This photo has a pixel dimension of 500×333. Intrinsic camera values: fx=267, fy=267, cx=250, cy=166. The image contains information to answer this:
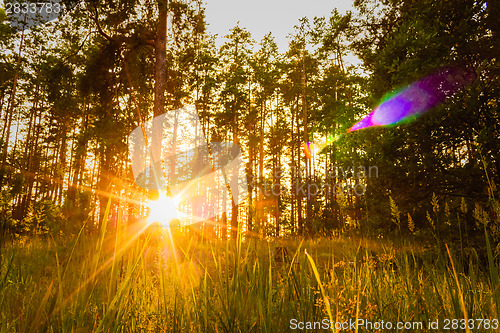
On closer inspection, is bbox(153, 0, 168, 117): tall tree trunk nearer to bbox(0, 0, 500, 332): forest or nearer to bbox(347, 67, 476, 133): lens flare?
bbox(0, 0, 500, 332): forest

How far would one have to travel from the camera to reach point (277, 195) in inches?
886

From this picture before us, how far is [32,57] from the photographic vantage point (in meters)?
22.2

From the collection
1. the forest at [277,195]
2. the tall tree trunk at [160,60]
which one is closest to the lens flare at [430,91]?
the forest at [277,195]

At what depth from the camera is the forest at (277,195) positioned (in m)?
1.59

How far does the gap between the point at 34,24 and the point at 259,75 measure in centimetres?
1856

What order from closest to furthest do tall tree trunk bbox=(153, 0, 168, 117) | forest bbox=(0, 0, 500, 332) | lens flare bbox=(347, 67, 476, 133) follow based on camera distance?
forest bbox=(0, 0, 500, 332) → lens flare bbox=(347, 67, 476, 133) → tall tree trunk bbox=(153, 0, 168, 117)

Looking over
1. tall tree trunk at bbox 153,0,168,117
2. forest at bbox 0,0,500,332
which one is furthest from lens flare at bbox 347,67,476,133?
tall tree trunk at bbox 153,0,168,117

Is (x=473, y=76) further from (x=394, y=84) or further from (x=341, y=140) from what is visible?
(x=341, y=140)

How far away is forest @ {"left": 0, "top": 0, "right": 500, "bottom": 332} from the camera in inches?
62.5

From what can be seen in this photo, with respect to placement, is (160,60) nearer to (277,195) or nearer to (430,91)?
(430,91)

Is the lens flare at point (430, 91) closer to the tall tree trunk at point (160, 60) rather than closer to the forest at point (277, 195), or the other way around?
the forest at point (277, 195)

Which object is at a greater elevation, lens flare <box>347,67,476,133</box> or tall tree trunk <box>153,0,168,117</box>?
tall tree trunk <box>153,0,168,117</box>

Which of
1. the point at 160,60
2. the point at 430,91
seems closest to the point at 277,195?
the point at 160,60

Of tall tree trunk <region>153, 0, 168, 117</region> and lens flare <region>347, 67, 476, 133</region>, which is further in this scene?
tall tree trunk <region>153, 0, 168, 117</region>
